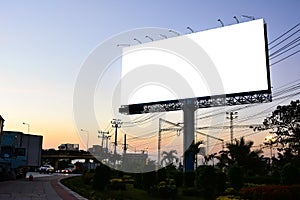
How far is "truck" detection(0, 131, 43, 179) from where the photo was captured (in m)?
33.5

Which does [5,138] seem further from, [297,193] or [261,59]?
[297,193]

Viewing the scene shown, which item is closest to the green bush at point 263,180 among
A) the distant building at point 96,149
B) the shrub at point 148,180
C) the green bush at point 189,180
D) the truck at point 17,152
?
the green bush at point 189,180

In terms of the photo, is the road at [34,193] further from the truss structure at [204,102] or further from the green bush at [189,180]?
the truss structure at [204,102]

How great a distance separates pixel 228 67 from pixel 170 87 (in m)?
7.52

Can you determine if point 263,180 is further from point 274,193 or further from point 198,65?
point 274,193

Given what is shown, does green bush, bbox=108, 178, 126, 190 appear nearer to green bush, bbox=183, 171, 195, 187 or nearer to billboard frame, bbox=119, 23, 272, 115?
green bush, bbox=183, 171, 195, 187

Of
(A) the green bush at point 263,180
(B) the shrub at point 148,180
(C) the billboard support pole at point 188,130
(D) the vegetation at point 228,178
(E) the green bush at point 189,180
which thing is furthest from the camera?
(C) the billboard support pole at point 188,130

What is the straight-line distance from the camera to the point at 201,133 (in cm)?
5303

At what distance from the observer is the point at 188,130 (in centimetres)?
4066

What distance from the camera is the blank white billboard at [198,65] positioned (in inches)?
1272

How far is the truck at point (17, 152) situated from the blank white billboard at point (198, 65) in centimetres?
1079

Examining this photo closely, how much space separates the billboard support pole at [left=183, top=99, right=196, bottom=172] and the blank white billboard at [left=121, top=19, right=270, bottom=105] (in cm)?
130

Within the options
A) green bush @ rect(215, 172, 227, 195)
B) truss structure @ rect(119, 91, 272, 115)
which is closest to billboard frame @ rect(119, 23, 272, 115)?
truss structure @ rect(119, 91, 272, 115)

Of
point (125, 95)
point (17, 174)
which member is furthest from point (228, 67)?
point (17, 174)
